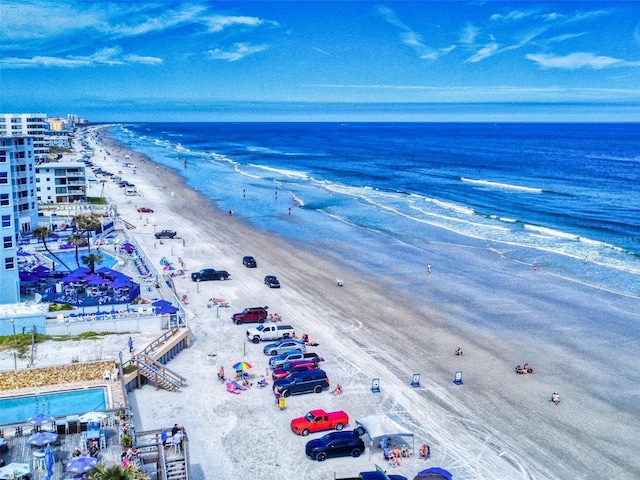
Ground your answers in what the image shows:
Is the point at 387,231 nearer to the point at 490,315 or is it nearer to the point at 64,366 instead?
the point at 490,315

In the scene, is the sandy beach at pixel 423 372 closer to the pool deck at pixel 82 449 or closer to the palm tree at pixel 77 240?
the pool deck at pixel 82 449

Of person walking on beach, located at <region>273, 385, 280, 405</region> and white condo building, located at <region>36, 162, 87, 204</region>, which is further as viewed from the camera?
white condo building, located at <region>36, 162, 87, 204</region>

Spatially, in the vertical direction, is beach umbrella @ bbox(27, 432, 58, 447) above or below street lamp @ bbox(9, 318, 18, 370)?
above

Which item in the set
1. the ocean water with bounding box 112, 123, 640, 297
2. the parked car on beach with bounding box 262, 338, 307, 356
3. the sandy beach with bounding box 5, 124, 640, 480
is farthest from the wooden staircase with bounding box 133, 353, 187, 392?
the ocean water with bounding box 112, 123, 640, 297

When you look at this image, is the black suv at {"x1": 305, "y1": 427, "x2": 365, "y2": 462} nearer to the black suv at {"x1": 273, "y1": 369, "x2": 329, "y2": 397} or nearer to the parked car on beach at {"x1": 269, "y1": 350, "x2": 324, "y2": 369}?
the black suv at {"x1": 273, "y1": 369, "x2": 329, "y2": 397}

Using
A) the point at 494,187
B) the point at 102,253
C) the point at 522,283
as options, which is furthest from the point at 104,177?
the point at 522,283

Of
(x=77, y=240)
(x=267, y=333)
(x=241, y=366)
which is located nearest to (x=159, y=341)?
(x=241, y=366)
